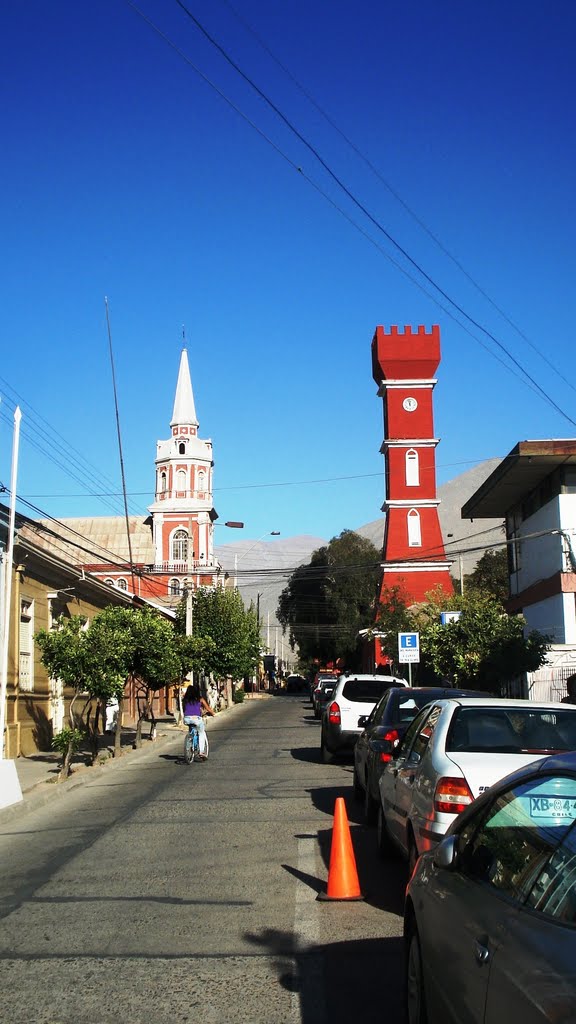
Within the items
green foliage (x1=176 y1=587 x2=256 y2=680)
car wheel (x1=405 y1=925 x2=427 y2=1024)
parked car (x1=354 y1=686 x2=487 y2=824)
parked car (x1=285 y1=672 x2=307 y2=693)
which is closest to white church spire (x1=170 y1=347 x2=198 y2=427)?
parked car (x1=285 y1=672 x2=307 y2=693)

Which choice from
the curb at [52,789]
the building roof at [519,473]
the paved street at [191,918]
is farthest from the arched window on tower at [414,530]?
→ the paved street at [191,918]

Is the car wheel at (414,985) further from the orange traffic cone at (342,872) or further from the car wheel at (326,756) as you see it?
the car wheel at (326,756)

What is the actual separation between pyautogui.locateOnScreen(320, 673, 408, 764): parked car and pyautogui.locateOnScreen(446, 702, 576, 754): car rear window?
11215 millimetres

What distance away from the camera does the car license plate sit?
370 centimetres

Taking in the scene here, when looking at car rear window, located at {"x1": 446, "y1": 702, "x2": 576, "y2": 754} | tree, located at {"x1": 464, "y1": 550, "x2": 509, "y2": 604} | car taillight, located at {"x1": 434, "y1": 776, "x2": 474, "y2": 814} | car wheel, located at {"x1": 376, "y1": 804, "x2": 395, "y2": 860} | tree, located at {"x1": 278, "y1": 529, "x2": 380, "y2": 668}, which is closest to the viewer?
car taillight, located at {"x1": 434, "y1": 776, "x2": 474, "y2": 814}

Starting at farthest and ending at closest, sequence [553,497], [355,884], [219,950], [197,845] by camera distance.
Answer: [553,497] < [197,845] < [355,884] < [219,950]

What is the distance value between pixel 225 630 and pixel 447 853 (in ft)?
137

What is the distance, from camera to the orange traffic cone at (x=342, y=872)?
8039 mm

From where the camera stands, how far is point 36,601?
24562 millimetres

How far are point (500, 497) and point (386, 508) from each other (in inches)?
1132

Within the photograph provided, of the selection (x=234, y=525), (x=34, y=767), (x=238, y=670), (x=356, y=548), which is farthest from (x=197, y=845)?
(x=356, y=548)

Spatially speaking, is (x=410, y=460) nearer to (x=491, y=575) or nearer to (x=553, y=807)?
(x=491, y=575)

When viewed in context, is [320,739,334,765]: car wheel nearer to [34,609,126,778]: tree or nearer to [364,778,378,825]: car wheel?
[34,609,126,778]: tree

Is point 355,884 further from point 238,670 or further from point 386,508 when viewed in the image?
point 386,508
